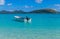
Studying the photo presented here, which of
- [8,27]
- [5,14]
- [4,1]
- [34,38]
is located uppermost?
[4,1]

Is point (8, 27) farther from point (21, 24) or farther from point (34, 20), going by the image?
point (34, 20)

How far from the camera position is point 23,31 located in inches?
Answer: 78.2

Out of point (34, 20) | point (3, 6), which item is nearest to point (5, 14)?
point (3, 6)

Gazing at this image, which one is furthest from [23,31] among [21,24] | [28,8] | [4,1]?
[4,1]

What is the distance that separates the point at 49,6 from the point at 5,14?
50 centimetres

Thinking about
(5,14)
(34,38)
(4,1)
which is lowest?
(34,38)

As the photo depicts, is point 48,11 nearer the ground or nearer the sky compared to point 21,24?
nearer the sky

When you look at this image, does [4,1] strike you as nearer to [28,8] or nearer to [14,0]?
[14,0]

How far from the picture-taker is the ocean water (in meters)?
1.97

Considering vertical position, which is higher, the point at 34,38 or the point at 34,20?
the point at 34,20

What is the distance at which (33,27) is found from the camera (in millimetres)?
2002

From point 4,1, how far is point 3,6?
0.19 feet

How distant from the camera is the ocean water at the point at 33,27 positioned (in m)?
1.97

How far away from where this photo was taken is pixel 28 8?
197 cm
